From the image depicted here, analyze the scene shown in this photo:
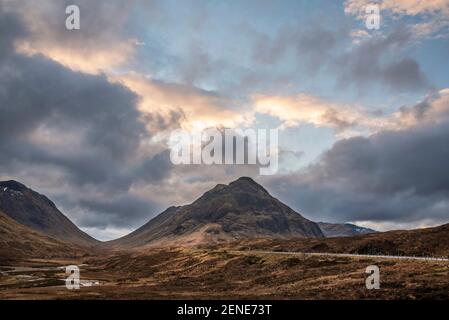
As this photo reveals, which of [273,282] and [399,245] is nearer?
[273,282]

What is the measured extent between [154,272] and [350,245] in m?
56.1

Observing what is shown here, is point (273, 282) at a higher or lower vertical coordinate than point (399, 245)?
lower

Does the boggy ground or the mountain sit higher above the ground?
the mountain

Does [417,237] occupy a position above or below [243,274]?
above

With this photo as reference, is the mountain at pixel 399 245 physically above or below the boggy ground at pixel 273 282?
above

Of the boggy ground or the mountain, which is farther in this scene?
the mountain

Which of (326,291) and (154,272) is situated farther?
(154,272)

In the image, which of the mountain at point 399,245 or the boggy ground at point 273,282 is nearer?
the boggy ground at point 273,282
